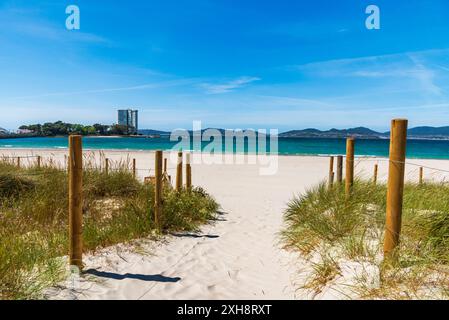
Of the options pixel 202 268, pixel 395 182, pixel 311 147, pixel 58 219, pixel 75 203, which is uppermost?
pixel 395 182

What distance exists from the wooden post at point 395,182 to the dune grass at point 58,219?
11.8ft

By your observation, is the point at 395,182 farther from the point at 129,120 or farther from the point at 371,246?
the point at 129,120

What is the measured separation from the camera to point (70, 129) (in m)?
110

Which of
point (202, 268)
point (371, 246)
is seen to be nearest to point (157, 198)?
point (202, 268)

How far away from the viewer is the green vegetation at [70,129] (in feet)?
357

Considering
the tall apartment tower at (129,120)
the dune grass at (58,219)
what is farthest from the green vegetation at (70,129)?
the dune grass at (58,219)

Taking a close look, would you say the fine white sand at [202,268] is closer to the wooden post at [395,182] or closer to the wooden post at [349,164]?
the wooden post at [395,182]

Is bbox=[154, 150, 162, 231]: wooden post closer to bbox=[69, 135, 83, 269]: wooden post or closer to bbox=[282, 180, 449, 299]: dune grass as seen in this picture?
bbox=[69, 135, 83, 269]: wooden post

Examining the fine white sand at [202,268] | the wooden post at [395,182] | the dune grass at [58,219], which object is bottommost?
the fine white sand at [202,268]

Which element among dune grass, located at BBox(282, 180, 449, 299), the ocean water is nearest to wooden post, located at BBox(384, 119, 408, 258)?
dune grass, located at BBox(282, 180, 449, 299)

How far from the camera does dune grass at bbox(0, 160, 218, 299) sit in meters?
3.34

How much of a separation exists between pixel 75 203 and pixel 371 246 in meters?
3.68

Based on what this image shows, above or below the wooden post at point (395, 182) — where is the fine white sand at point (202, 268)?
below
